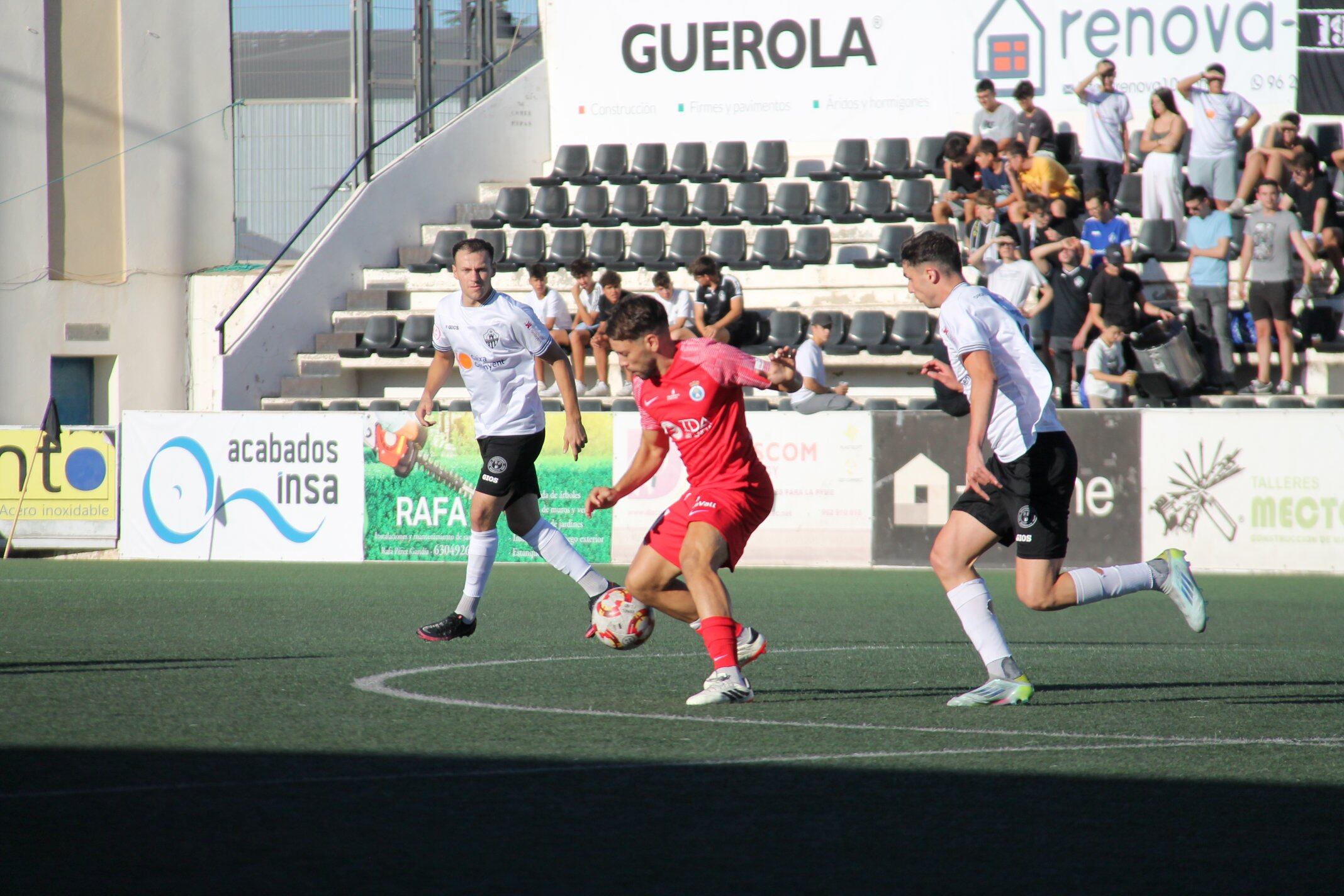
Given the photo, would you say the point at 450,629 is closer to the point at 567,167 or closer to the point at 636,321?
the point at 636,321

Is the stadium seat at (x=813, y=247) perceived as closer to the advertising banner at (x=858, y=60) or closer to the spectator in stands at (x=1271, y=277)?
the advertising banner at (x=858, y=60)

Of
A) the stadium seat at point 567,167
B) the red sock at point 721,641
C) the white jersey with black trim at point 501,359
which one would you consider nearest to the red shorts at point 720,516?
the red sock at point 721,641

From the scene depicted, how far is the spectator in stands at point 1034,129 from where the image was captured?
60.4ft

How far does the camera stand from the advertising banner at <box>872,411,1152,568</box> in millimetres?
14547

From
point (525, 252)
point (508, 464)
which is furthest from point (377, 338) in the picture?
point (508, 464)

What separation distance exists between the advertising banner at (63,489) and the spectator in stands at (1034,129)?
10821 millimetres

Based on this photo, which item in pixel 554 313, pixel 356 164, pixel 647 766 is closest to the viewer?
pixel 647 766

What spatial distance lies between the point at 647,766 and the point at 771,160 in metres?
17.1

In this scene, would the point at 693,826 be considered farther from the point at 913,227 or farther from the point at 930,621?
the point at 913,227

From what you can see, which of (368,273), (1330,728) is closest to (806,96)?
(368,273)

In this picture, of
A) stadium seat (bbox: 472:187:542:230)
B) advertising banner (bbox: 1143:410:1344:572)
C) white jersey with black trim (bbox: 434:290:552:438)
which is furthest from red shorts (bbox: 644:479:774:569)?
stadium seat (bbox: 472:187:542:230)

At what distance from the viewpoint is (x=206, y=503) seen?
639 inches

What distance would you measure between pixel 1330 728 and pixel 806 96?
58.7 ft

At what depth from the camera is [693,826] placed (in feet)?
13.3
